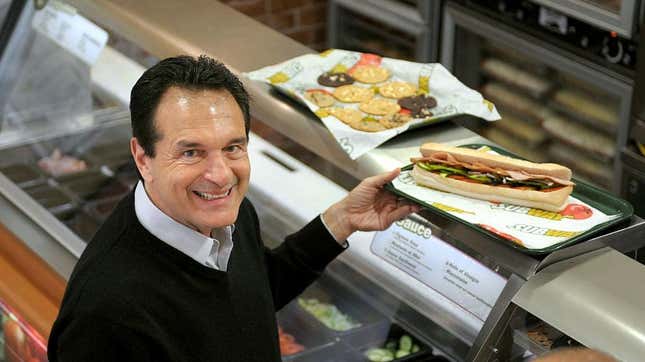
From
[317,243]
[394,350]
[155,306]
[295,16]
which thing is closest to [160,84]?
[155,306]

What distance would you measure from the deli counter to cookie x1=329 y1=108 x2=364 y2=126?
0.14 ft

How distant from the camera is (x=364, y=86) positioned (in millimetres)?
2414

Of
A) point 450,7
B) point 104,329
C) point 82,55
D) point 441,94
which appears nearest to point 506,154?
point 441,94

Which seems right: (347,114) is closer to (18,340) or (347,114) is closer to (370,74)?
(370,74)

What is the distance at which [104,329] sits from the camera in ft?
5.51

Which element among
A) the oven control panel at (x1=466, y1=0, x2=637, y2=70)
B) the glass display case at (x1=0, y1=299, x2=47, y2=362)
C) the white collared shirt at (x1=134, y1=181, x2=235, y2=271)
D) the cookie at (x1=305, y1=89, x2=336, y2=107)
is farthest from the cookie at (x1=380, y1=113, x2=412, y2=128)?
the oven control panel at (x1=466, y1=0, x2=637, y2=70)

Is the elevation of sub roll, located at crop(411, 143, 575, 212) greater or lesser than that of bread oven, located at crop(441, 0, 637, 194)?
greater

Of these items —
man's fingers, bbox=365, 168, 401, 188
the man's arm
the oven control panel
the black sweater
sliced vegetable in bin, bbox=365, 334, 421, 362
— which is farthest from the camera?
the oven control panel

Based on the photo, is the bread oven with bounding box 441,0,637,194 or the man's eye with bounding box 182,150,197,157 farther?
the bread oven with bounding box 441,0,637,194

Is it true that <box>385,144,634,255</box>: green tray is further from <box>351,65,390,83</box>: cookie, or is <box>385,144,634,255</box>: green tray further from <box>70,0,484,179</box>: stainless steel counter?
<box>351,65,390,83</box>: cookie

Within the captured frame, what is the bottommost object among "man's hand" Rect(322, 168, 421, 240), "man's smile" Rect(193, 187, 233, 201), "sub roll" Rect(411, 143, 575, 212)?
"man's hand" Rect(322, 168, 421, 240)

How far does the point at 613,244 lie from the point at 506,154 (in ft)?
1.09

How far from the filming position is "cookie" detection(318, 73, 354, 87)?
2404 mm

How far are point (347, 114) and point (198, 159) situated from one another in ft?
2.02
